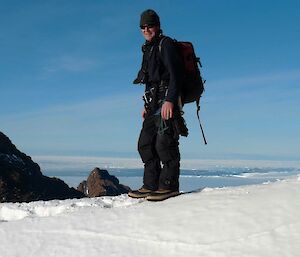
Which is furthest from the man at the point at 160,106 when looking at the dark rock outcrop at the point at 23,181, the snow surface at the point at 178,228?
the dark rock outcrop at the point at 23,181

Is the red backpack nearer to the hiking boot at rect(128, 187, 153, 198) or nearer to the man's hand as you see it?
the man's hand

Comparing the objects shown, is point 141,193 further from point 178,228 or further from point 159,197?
point 178,228

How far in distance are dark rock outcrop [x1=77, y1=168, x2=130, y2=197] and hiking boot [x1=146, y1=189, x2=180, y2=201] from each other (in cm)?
16884

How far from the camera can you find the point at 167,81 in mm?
7418

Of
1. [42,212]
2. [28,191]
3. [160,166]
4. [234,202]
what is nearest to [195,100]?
[160,166]

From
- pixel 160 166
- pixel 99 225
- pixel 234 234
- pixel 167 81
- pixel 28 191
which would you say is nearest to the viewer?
pixel 234 234

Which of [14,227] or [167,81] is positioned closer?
[14,227]

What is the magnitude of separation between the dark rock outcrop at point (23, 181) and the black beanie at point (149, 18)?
418 ft

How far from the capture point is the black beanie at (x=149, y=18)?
731cm

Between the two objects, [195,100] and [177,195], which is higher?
[195,100]

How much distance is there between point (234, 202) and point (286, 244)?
1.29 m

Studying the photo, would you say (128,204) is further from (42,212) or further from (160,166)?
(42,212)

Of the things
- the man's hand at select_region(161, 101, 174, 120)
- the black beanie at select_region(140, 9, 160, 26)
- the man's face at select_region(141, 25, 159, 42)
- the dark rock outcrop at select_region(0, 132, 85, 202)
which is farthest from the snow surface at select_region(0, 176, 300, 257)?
the dark rock outcrop at select_region(0, 132, 85, 202)

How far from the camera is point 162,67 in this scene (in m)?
7.43
